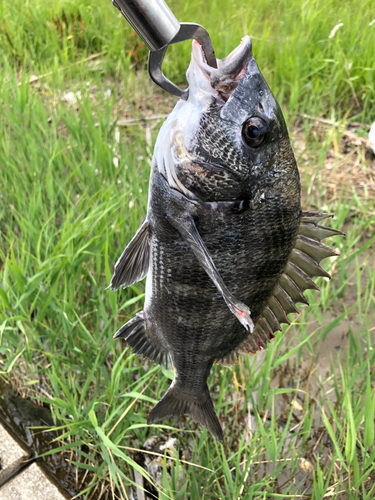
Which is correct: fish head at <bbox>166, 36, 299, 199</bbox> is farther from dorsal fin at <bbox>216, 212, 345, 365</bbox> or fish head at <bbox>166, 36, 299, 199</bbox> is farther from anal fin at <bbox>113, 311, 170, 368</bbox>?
anal fin at <bbox>113, 311, 170, 368</bbox>

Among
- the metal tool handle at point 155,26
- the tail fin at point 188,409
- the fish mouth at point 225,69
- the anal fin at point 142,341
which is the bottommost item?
the tail fin at point 188,409

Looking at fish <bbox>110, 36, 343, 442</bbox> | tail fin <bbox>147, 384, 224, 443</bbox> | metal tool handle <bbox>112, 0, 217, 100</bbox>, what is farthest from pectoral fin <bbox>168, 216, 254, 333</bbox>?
tail fin <bbox>147, 384, 224, 443</bbox>

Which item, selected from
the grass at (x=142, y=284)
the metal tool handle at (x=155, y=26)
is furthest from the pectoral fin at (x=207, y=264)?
the grass at (x=142, y=284)

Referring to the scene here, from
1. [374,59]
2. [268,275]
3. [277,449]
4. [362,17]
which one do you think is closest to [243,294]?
[268,275]

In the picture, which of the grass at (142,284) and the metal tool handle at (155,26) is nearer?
the metal tool handle at (155,26)

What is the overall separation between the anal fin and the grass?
1.12 feet

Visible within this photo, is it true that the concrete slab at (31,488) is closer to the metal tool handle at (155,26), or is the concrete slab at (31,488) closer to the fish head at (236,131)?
the fish head at (236,131)

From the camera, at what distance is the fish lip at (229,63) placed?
36.1 inches

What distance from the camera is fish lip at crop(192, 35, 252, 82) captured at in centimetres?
92

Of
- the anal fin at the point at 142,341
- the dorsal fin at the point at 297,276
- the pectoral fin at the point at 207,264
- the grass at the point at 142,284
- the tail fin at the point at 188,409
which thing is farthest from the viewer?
the grass at the point at 142,284

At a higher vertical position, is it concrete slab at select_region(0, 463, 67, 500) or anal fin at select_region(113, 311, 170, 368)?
anal fin at select_region(113, 311, 170, 368)

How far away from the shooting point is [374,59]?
3514 mm

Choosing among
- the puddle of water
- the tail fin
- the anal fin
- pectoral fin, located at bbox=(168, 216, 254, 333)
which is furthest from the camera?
the puddle of water

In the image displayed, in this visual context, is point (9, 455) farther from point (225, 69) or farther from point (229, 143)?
point (225, 69)
